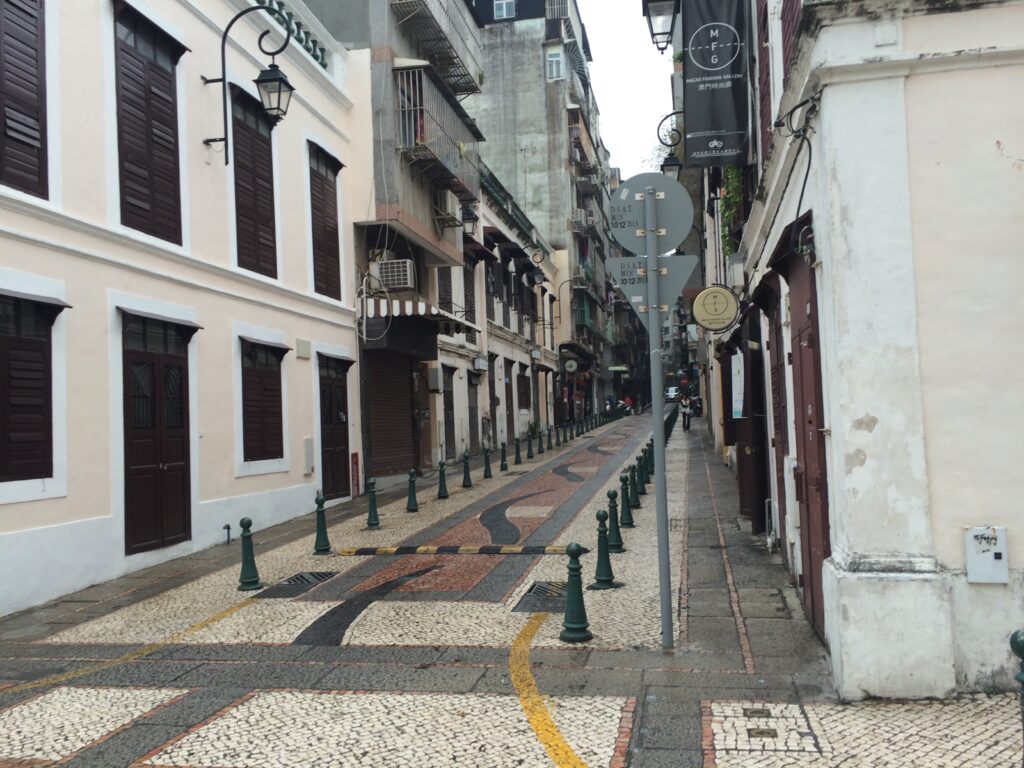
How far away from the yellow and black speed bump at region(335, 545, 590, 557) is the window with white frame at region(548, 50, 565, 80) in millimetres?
40315

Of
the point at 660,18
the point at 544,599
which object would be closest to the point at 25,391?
A: the point at 544,599

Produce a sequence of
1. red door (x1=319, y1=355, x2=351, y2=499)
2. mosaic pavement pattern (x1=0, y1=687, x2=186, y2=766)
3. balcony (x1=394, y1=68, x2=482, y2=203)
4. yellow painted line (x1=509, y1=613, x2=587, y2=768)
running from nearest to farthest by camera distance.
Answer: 1. yellow painted line (x1=509, y1=613, x2=587, y2=768)
2. mosaic pavement pattern (x1=0, y1=687, x2=186, y2=766)
3. red door (x1=319, y1=355, x2=351, y2=499)
4. balcony (x1=394, y1=68, x2=482, y2=203)

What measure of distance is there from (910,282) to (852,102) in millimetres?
1175

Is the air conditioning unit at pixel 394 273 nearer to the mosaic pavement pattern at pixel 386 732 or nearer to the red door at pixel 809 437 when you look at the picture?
the red door at pixel 809 437

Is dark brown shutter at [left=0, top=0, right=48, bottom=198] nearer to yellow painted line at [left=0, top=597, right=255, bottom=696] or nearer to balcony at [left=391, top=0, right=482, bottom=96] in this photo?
yellow painted line at [left=0, top=597, right=255, bottom=696]

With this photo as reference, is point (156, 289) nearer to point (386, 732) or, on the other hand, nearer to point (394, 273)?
point (394, 273)

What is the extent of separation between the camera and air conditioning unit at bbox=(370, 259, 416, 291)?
19.0 metres

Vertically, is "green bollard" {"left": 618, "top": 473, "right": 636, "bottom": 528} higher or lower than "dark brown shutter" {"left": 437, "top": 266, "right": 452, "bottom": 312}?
lower

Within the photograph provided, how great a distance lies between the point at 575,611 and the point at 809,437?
230 cm

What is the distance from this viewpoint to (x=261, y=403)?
14242 mm

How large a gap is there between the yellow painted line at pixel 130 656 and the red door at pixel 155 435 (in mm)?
3057

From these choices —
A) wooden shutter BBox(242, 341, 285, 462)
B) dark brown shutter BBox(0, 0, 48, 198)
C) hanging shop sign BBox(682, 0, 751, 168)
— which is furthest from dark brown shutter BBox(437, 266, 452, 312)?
hanging shop sign BBox(682, 0, 751, 168)

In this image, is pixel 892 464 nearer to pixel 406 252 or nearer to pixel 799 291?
pixel 799 291

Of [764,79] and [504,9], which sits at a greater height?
[504,9]
